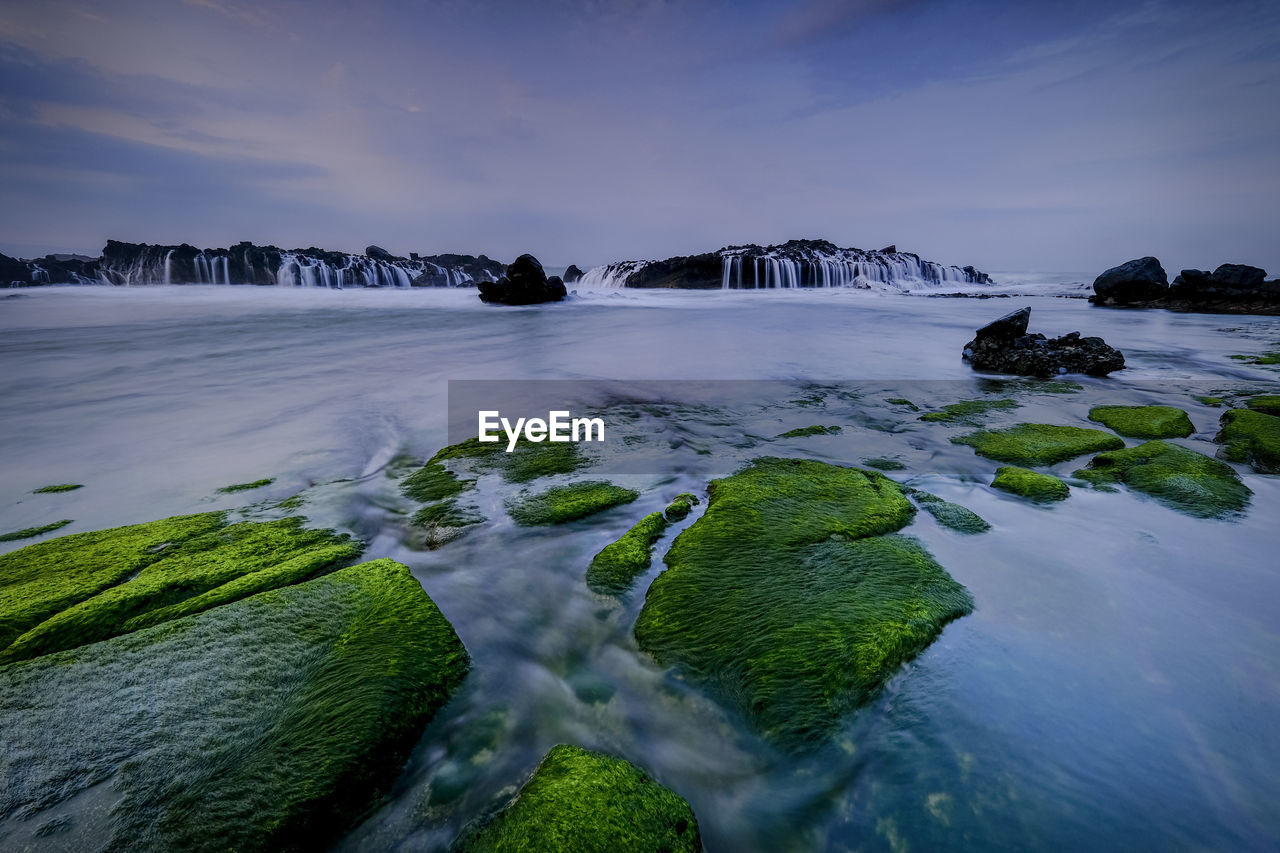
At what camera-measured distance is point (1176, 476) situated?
14.1ft

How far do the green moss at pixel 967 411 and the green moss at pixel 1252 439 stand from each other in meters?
2.01

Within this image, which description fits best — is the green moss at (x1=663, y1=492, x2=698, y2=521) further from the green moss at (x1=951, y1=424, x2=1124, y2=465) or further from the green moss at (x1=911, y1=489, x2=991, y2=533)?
the green moss at (x1=951, y1=424, x2=1124, y2=465)

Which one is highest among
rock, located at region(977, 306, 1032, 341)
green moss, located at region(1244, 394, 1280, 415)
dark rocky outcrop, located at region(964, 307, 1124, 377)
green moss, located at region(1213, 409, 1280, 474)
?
rock, located at region(977, 306, 1032, 341)

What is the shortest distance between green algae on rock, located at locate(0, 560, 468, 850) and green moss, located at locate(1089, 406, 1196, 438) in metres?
7.33

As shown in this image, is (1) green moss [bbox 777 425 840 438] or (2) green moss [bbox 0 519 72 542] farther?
(1) green moss [bbox 777 425 840 438]

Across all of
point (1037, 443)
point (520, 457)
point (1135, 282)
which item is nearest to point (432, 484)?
point (520, 457)

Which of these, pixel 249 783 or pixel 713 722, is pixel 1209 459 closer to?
pixel 713 722

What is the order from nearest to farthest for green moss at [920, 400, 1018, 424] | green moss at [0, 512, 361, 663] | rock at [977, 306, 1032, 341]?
green moss at [0, 512, 361, 663]
green moss at [920, 400, 1018, 424]
rock at [977, 306, 1032, 341]

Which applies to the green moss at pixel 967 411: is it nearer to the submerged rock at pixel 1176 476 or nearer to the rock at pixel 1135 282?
the submerged rock at pixel 1176 476

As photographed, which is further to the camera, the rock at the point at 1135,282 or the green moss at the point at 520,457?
the rock at the point at 1135,282

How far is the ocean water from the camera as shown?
1872 millimetres

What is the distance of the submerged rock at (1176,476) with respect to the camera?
3.95 meters

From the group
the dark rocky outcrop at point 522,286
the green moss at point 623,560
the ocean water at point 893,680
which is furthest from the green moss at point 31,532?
the dark rocky outcrop at point 522,286

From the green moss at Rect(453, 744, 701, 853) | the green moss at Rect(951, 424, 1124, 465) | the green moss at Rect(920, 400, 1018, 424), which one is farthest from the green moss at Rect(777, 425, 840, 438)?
the green moss at Rect(453, 744, 701, 853)
